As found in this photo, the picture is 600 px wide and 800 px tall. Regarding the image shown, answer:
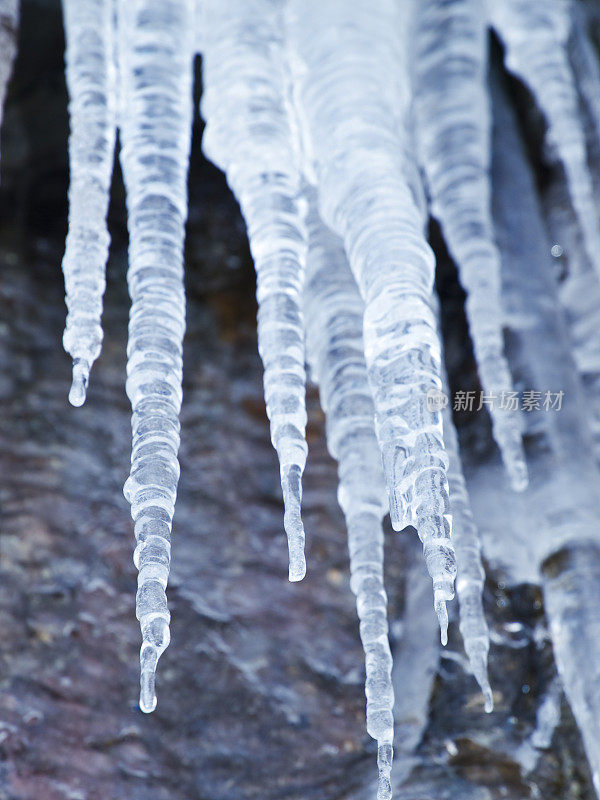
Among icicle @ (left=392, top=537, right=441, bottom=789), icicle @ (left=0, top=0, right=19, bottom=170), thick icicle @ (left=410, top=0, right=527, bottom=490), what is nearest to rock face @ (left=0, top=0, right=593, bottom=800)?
icicle @ (left=392, top=537, right=441, bottom=789)

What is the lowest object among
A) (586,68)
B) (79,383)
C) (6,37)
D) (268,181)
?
(79,383)

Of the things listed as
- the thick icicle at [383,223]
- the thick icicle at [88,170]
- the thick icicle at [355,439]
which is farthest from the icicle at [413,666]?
the thick icicle at [88,170]

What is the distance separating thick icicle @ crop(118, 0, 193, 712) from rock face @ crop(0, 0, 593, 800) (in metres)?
0.50

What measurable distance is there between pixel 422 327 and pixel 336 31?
71 cm

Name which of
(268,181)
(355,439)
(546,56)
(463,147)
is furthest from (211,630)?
(546,56)

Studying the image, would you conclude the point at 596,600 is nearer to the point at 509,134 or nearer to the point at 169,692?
the point at 169,692

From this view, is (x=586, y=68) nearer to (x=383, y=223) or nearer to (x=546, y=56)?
(x=546, y=56)

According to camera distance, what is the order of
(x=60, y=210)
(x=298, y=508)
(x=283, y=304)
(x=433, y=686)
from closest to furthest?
1. (x=298, y=508)
2. (x=283, y=304)
3. (x=433, y=686)
4. (x=60, y=210)

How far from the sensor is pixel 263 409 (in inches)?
83.4

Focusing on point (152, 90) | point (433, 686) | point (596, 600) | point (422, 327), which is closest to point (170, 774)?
point (433, 686)

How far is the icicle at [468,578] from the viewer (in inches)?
57.8

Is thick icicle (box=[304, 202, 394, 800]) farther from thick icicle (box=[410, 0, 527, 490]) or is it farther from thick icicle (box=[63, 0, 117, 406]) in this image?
thick icicle (box=[63, 0, 117, 406])

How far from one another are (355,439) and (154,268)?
1.56 ft

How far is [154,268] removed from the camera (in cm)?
139
